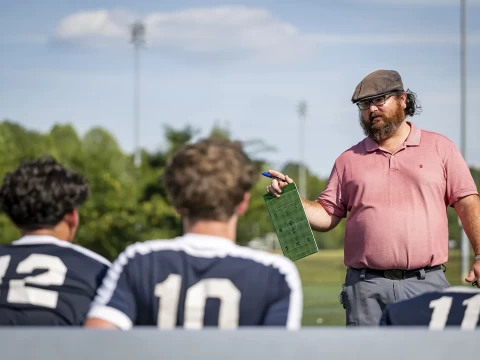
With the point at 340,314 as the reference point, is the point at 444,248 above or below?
above

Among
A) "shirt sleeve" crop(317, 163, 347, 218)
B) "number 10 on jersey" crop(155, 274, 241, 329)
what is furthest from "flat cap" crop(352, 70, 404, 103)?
"number 10 on jersey" crop(155, 274, 241, 329)

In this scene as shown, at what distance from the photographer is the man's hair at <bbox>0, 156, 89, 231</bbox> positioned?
3.13 m

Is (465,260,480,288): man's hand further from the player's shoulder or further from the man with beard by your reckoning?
the player's shoulder

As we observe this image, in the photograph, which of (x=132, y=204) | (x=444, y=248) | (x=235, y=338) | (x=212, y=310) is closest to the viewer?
(x=235, y=338)

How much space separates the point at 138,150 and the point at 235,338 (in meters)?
50.8

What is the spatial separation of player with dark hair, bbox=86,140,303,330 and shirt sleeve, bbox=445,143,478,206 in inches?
80.0

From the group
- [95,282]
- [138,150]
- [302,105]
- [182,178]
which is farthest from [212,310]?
[302,105]

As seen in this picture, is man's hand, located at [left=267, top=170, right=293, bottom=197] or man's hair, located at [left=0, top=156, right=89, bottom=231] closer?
man's hair, located at [left=0, top=156, right=89, bottom=231]

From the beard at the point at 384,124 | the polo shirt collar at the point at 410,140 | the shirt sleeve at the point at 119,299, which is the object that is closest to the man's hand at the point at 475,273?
the polo shirt collar at the point at 410,140

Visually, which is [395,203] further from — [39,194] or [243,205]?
[39,194]

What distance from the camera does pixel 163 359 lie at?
2.21 meters

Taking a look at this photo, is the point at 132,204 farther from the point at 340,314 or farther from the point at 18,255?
the point at 18,255

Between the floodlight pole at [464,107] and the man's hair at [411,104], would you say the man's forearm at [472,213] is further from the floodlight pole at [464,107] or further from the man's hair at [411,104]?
the floodlight pole at [464,107]

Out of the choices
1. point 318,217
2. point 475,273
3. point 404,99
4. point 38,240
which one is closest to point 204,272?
point 38,240
